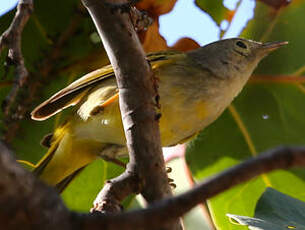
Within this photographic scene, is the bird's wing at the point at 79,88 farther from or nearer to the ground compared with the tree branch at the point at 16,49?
nearer to the ground

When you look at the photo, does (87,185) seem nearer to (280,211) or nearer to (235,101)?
(235,101)

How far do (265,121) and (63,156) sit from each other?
105cm

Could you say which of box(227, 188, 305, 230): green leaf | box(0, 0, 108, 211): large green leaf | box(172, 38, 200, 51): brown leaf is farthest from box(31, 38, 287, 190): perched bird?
box(227, 188, 305, 230): green leaf

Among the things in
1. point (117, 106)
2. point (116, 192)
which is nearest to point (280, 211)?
point (116, 192)

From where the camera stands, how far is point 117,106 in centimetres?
242

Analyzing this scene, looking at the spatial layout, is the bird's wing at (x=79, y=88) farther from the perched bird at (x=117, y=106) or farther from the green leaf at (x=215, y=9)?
the green leaf at (x=215, y=9)

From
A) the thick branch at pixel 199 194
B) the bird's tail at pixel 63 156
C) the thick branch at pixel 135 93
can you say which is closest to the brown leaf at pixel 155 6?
the bird's tail at pixel 63 156

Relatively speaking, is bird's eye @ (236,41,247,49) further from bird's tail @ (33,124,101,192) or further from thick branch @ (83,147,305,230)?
thick branch @ (83,147,305,230)

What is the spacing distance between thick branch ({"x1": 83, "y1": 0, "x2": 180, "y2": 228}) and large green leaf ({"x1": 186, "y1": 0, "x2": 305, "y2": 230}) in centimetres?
119

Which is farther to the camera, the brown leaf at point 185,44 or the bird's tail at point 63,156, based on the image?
the brown leaf at point 185,44

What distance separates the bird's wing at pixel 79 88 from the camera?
243 centimetres

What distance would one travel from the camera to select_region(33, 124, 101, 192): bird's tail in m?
2.60

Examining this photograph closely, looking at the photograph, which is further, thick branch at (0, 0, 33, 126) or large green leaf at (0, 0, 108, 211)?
large green leaf at (0, 0, 108, 211)

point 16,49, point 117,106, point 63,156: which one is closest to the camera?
point 16,49
